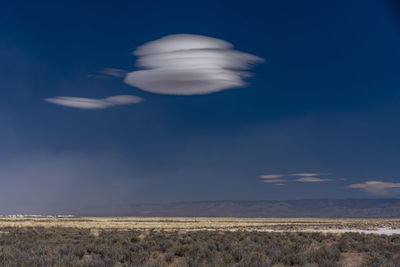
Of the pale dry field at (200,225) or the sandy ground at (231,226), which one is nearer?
the sandy ground at (231,226)

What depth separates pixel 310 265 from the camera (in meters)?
16.0

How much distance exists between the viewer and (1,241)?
28109 mm

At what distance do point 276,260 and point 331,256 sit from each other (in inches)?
116

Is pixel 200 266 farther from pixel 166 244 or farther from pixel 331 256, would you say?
pixel 166 244

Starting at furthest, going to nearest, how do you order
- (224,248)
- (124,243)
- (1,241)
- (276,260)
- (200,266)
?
(1,241) < (124,243) < (224,248) < (276,260) < (200,266)

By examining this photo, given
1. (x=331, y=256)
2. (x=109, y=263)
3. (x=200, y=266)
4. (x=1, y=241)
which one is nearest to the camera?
(x=200, y=266)

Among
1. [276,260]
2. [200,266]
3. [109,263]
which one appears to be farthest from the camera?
[276,260]

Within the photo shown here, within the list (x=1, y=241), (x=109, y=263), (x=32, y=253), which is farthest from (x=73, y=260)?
(x=1, y=241)

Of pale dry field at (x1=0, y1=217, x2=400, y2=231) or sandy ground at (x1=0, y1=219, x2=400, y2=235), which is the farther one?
pale dry field at (x1=0, y1=217, x2=400, y2=231)

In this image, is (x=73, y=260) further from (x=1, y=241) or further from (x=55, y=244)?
(x=1, y=241)

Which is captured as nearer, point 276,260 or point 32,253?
point 276,260

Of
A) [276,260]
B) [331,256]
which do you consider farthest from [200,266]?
[331,256]

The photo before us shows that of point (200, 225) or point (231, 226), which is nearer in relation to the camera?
point (231, 226)

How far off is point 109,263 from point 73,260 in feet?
4.70
